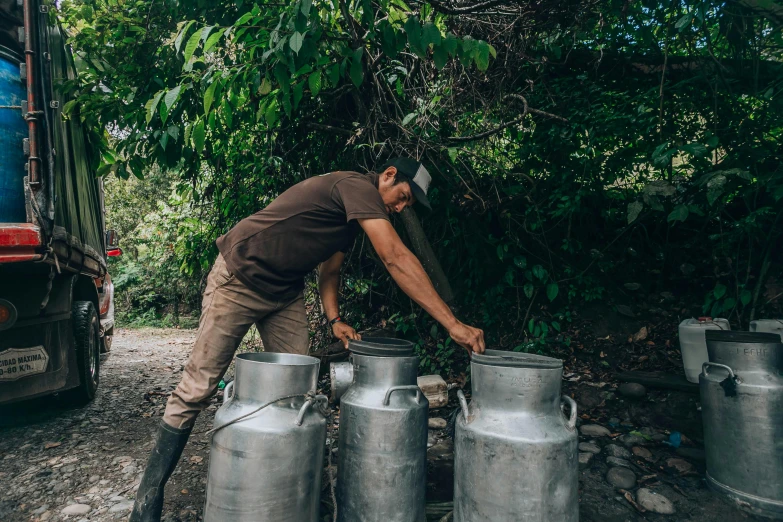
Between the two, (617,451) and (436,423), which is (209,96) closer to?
(436,423)

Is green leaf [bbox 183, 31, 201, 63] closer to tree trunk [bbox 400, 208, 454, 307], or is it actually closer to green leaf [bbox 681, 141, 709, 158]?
tree trunk [bbox 400, 208, 454, 307]

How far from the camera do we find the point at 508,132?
14.6 feet

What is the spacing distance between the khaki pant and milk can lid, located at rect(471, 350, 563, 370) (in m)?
1.09

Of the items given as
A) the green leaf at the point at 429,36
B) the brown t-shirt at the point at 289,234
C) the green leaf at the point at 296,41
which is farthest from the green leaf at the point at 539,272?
the green leaf at the point at 296,41

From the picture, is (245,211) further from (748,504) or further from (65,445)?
(748,504)

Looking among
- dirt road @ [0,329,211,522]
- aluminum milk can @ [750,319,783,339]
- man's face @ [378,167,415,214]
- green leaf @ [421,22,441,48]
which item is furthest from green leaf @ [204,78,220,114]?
aluminum milk can @ [750,319,783,339]

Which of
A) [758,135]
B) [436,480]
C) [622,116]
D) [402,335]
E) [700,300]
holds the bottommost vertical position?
[436,480]

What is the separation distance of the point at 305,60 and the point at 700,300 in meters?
4.19

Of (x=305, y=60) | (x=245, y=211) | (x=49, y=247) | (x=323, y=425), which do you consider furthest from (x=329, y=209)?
(x=245, y=211)

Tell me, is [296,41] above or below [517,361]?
above

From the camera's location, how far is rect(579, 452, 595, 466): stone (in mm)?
2973

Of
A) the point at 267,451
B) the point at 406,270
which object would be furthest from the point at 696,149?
the point at 267,451

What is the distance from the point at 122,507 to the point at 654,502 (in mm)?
2717

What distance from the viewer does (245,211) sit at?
15.0ft
